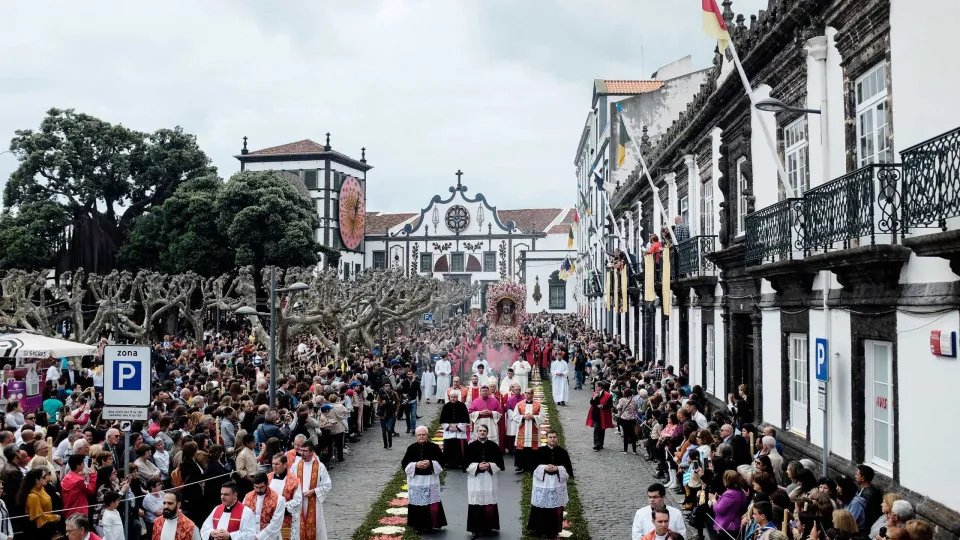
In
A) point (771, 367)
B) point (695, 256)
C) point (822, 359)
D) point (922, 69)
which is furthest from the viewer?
point (695, 256)

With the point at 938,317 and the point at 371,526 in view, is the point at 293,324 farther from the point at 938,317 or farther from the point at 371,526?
the point at 938,317

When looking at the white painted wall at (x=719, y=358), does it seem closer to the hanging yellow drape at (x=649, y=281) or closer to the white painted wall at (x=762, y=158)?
the white painted wall at (x=762, y=158)

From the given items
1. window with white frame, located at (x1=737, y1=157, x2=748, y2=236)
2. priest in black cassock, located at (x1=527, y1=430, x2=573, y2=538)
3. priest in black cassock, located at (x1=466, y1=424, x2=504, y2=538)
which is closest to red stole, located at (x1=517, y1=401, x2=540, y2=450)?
priest in black cassock, located at (x1=466, y1=424, x2=504, y2=538)

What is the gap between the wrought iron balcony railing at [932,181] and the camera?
26.3ft

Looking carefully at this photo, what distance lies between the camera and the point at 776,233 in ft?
44.8

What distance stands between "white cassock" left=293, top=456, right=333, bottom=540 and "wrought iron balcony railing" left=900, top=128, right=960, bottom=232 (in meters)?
7.43

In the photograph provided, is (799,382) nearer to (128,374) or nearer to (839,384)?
(839,384)

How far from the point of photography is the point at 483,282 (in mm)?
86812

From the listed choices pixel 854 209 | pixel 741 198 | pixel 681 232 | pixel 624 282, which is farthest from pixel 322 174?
pixel 854 209

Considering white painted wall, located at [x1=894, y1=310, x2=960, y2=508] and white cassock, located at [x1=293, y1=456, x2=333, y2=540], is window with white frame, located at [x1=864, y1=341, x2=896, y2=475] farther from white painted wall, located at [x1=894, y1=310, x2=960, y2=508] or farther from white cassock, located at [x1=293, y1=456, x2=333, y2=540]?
white cassock, located at [x1=293, y1=456, x2=333, y2=540]

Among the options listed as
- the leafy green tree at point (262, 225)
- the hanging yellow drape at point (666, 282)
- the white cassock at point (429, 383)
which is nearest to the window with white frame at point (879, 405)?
the hanging yellow drape at point (666, 282)

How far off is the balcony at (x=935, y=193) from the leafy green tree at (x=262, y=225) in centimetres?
4346

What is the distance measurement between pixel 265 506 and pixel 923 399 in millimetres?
7229

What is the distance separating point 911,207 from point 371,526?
27.2ft
